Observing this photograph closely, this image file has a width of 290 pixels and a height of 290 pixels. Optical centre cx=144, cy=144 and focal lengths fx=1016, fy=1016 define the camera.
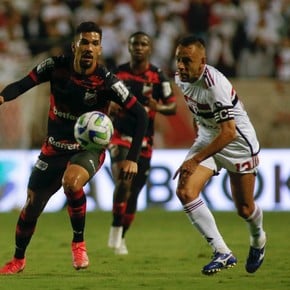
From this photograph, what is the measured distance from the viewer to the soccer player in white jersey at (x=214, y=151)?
859cm

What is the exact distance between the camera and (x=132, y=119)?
1204cm

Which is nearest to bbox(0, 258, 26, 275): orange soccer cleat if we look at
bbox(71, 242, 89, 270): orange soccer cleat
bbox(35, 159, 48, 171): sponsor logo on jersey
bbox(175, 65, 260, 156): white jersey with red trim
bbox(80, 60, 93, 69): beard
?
bbox(71, 242, 89, 270): orange soccer cleat

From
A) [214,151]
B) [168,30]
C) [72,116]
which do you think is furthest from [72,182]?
[168,30]

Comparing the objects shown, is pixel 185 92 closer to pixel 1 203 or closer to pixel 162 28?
pixel 1 203

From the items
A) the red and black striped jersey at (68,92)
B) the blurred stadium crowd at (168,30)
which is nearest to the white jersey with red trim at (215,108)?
the red and black striped jersey at (68,92)

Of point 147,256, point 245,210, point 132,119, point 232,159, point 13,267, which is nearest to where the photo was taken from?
point 232,159

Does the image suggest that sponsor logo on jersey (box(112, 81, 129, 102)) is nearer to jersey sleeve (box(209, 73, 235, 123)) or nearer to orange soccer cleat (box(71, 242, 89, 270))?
jersey sleeve (box(209, 73, 235, 123))

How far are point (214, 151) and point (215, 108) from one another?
14.9 inches

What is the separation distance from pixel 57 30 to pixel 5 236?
24.2ft

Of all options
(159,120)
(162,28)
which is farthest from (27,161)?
(162,28)

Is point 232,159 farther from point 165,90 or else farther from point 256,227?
point 165,90

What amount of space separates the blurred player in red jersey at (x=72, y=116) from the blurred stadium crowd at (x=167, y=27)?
32.5 ft

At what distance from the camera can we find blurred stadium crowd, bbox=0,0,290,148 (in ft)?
63.3

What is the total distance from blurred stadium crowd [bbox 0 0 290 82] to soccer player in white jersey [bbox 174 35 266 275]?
10.2 metres
